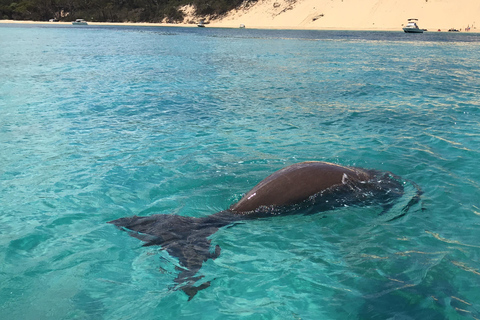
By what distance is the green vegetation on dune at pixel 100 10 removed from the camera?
107 meters

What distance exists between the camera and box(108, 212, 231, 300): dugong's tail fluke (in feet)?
13.9

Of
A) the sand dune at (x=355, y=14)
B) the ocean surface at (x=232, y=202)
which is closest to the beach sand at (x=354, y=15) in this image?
the sand dune at (x=355, y=14)

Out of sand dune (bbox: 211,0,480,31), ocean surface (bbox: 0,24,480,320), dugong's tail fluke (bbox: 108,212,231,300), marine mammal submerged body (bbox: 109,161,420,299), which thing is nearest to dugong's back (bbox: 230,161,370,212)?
marine mammal submerged body (bbox: 109,161,420,299)

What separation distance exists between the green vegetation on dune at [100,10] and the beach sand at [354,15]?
841 centimetres

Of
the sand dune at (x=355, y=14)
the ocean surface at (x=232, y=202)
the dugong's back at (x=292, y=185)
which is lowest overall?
the ocean surface at (x=232, y=202)

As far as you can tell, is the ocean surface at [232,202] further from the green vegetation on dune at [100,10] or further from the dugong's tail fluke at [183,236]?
the green vegetation on dune at [100,10]

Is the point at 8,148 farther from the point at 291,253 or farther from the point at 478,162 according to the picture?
the point at 478,162

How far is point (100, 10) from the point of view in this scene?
117 m

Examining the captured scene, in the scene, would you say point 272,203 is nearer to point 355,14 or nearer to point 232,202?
point 232,202

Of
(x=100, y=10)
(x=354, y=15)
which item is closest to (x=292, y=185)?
(x=354, y=15)

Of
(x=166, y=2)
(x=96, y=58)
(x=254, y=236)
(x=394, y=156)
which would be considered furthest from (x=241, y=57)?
(x=166, y=2)

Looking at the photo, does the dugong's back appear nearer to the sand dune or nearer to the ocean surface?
the ocean surface

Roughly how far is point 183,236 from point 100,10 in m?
128

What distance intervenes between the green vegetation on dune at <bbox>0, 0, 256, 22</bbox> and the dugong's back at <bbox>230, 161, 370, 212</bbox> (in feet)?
342
